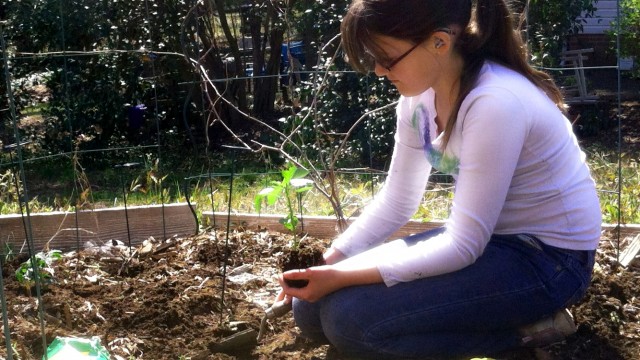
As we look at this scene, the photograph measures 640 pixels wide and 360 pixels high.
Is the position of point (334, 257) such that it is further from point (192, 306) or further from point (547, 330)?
point (547, 330)

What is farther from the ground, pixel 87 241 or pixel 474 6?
pixel 474 6

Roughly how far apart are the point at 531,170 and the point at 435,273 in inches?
15.2

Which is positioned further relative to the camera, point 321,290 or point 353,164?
point 353,164

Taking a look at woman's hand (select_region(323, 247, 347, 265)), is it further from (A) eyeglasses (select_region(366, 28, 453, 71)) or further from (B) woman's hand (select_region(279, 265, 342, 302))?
(A) eyeglasses (select_region(366, 28, 453, 71))

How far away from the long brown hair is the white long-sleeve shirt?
49 mm

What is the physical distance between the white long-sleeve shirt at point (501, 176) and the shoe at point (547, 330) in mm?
220

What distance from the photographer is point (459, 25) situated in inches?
89.7

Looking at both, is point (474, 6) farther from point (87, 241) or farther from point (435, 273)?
point (87, 241)

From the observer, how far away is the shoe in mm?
2412

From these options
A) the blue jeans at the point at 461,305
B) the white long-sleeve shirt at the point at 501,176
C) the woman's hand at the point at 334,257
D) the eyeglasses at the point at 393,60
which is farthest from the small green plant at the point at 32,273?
the eyeglasses at the point at 393,60

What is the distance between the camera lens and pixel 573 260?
2.37 m

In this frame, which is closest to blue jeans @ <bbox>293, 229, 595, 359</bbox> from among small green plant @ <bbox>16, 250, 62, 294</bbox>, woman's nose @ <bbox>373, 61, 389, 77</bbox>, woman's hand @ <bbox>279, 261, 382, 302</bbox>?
woman's hand @ <bbox>279, 261, 382, 302</bbox>

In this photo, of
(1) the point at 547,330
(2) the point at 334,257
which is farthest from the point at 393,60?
(1) the point at 547,330

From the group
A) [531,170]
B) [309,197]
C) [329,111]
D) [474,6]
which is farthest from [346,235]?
[329,111]
